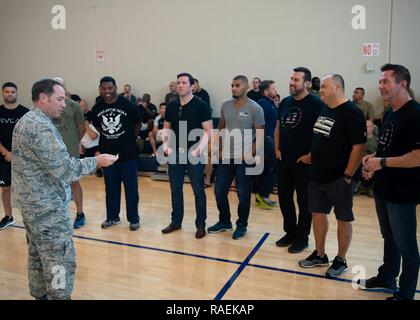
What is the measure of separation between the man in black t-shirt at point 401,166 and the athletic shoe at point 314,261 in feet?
2.83

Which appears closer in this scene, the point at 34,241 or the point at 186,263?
the point at 34,241

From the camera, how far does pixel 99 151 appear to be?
487cm

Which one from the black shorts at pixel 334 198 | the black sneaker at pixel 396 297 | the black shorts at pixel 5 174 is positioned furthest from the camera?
the black shorts at pixel 5 174

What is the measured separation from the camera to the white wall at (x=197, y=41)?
7852mm

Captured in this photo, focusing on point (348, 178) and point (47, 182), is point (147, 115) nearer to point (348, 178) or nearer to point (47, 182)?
point (348, 178)

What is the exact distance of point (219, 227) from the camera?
15.9 feet

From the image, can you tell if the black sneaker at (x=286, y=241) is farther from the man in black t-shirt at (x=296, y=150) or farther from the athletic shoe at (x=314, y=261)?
the athletic shoe at (x=314, y=261)

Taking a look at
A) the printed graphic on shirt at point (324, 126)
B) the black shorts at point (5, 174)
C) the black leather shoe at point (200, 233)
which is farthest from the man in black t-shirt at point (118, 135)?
the printed graphic on shirt at point (324, 126)

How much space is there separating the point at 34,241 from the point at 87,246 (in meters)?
1.76

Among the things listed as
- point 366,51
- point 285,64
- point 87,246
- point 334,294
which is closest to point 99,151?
point 87,246

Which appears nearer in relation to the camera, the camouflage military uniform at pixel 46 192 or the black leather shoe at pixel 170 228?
the camouflage military uniform at pixel 46 192

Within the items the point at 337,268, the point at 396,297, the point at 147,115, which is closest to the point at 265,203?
the point at 337,268

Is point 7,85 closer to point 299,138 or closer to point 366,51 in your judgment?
point 299,138

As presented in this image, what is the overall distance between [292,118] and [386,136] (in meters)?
1.12
